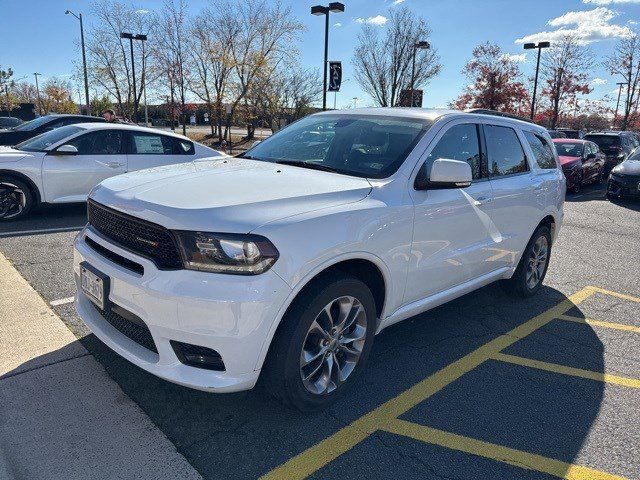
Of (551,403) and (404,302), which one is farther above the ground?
(404,302)

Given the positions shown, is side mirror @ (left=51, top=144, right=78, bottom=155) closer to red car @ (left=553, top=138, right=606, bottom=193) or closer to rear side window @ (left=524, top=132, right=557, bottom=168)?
rear side window @ (left=524, top=132, right=557, bottom=168)

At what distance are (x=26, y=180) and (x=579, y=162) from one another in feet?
45.1

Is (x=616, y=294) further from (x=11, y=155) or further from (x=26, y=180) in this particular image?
(x=11, y=155)

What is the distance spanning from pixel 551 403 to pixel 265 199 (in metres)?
2.27

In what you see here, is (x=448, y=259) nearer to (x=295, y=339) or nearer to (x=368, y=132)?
(x=368, y=132)

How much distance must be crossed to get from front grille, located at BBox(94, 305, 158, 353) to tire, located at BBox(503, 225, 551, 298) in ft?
12.0

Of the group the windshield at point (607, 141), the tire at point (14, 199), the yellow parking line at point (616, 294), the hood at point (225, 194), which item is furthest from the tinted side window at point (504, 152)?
the windshield at point (607, 141)

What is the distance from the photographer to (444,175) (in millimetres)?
3127

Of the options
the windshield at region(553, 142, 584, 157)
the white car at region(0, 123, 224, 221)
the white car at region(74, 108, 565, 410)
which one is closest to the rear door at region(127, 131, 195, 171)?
the white car at region(0, 123, 224, 221)

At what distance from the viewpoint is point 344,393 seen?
2986 millimetres

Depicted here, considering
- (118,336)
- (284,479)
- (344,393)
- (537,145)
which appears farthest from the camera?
(537,145)

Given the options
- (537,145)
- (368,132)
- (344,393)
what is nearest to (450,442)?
(344,393)

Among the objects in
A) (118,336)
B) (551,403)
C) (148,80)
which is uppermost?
(148,80)

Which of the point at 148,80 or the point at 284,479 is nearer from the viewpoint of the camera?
the point at 284,479
